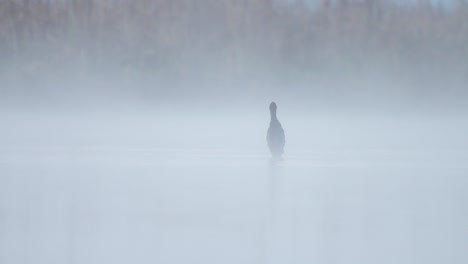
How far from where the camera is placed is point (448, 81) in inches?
277

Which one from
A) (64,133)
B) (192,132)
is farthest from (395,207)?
(64,133)

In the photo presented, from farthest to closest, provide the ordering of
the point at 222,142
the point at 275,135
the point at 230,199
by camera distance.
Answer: the point at 222,142, the point at 275,135, the point at 230,199

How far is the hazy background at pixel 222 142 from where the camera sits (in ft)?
8.79

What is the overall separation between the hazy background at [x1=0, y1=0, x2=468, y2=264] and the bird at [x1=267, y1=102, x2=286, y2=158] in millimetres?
86

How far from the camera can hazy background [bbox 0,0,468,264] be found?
2679mm

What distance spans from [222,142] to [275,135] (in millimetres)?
1513

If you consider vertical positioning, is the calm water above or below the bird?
below

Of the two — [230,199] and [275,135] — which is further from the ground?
[275,135]

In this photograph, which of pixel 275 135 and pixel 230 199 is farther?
pixel 275 135

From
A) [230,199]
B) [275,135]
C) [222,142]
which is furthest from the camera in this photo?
[222,142]

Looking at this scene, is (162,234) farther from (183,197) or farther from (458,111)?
(458,111)

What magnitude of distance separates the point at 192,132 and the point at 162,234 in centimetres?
403

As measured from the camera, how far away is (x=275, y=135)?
4387mm

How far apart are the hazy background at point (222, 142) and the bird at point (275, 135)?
86 mm
